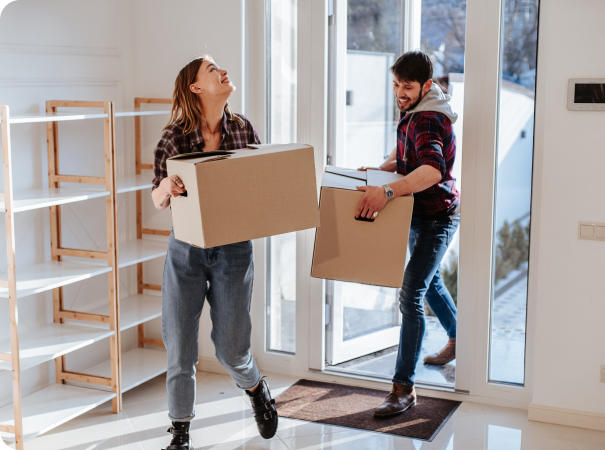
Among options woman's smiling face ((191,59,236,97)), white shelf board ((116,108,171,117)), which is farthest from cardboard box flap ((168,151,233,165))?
white shelf board ((116,108,171,117))

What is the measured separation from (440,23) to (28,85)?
1.79 metres

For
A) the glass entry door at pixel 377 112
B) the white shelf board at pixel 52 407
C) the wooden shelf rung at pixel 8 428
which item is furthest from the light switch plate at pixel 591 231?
the wooden shelf rung at pixel 8 428

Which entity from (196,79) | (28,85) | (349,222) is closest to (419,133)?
(349,222)

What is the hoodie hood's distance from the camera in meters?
2.61

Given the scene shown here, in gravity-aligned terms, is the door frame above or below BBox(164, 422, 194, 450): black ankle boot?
above

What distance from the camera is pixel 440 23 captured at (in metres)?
2.99

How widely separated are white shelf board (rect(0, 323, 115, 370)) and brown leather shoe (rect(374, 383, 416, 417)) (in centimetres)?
120

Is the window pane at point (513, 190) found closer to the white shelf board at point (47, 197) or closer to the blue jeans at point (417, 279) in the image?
the blue jeans at point (417, 279)

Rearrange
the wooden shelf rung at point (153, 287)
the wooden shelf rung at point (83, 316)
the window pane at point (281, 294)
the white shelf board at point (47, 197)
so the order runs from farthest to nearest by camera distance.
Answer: the wooden shelf rung at point (153, 287), the window pane at point (281, 294), the wooden shelf rung at point (83, 316), the white shelf board at point (47, 197)

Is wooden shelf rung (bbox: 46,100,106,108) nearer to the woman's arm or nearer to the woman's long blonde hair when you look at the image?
the woman's long blonde hair

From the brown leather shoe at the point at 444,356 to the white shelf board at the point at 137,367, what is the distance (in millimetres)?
1289

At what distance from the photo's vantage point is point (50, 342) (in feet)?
9.00

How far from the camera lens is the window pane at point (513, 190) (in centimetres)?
280

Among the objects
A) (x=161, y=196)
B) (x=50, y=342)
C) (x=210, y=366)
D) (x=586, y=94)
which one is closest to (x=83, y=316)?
(x=50, y=342)
